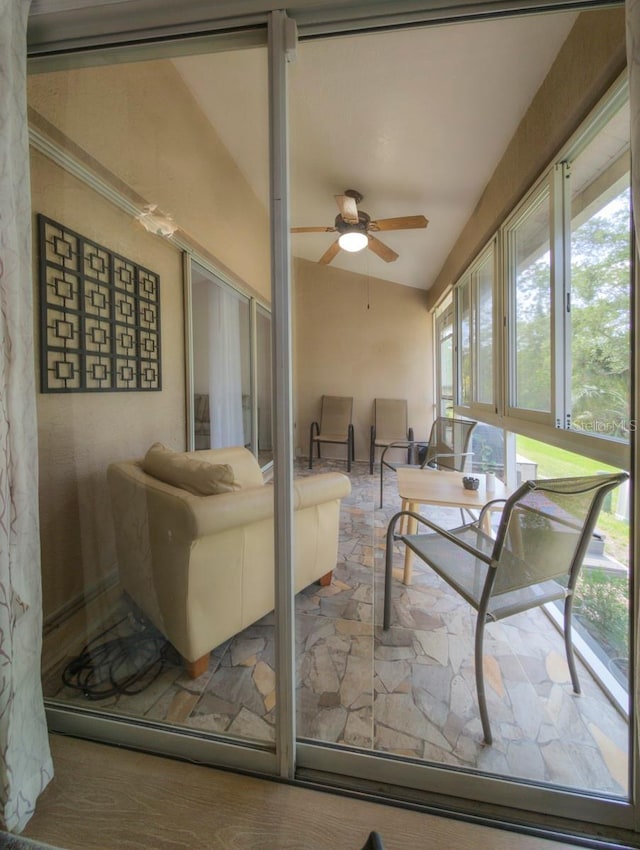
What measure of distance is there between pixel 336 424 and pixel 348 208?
1.17 metres

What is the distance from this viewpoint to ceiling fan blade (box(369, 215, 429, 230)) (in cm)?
176

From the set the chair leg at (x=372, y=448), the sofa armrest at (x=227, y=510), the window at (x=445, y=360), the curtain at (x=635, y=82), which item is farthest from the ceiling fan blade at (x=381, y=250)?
the sofa armrest at (x=227, y=510)

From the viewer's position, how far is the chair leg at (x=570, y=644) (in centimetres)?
105

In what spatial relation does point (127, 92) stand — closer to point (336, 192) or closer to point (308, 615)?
point (336, 192)

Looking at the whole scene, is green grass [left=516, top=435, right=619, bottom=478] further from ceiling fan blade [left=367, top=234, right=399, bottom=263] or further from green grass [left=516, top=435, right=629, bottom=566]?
ceiling fan blade [left=367, top=234, right=399, bottom=263]

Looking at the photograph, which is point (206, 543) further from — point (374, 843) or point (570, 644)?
point (570, 644)

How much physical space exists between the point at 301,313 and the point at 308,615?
1.18m

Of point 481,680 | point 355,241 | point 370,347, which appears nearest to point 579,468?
point 481,680

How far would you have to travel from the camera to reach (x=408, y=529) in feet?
4.75

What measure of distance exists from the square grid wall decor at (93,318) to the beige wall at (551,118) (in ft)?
5.21

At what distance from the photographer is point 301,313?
1.11 metres

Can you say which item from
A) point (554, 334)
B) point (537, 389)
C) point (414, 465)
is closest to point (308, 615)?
point (414, 465)

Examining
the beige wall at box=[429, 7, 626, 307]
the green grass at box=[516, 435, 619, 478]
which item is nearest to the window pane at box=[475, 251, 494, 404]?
the beige wall at box=[429, 7, 626, 307]

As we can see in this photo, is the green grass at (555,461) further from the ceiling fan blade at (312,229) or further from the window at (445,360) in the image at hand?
the ceiling fan blade at (312,229)
